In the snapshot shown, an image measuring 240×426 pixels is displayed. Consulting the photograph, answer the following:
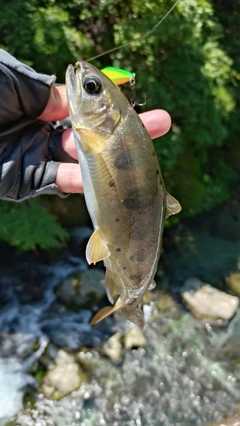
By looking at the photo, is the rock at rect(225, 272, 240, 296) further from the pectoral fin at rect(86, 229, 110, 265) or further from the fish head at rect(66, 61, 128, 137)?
the fish head at rect(66, 61, 128, 137)

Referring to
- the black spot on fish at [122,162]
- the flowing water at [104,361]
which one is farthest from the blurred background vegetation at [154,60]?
the black spot on fish at [122,162]

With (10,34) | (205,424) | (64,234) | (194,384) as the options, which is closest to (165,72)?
(10,34)

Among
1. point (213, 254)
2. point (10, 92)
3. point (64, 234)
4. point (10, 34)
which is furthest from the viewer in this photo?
point (213, 254)

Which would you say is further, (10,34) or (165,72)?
(165,72)

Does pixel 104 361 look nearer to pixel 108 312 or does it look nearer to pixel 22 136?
pixel 108 312

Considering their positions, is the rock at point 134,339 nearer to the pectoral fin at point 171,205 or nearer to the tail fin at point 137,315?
the tail fin at point 137,315

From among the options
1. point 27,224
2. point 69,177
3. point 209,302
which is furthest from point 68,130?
point 209,302

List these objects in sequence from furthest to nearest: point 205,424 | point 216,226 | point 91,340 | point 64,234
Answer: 1. point 216,226
2. point 64,234
3. point 91,340
4. point 205,424

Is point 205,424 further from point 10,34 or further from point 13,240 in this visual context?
point 10,34

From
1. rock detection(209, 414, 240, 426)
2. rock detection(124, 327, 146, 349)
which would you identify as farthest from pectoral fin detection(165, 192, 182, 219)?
rock detection(124, 327, 146, 349)
